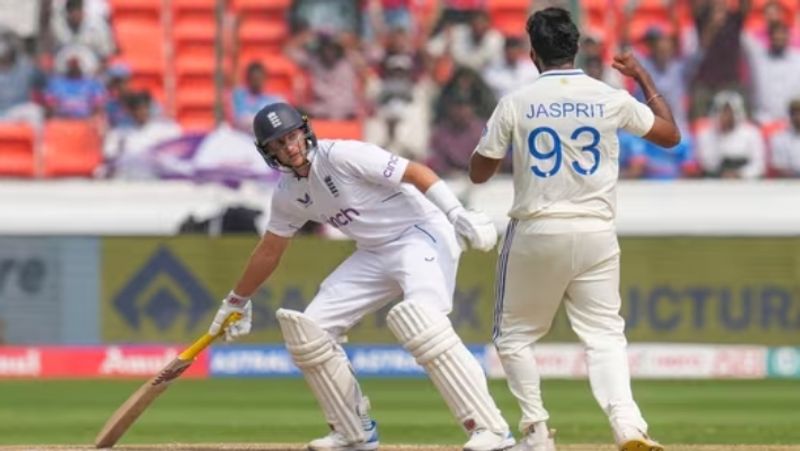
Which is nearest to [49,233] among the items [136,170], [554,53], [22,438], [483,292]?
[136,170]

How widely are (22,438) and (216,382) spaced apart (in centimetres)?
452

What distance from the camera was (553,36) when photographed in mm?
6578

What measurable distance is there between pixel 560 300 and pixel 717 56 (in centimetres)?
890

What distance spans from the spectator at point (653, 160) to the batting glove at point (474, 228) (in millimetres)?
8070

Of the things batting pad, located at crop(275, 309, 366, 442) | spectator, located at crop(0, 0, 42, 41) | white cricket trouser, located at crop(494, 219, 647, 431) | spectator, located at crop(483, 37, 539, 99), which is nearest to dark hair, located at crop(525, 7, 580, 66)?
white cricket trouser, located at crop(494, 219, 647, 431)

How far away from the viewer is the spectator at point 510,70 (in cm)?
1517

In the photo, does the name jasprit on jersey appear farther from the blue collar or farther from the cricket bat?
the cricket bat

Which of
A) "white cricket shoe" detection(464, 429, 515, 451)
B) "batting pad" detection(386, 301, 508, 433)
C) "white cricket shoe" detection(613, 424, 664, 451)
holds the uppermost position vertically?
"batting pad" detection(386, 301, 508, 433)

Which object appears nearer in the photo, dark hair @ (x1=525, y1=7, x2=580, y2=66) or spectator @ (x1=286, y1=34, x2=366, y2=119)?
dark hair @ (x1=525, y1=7, x2=580, y2=66)

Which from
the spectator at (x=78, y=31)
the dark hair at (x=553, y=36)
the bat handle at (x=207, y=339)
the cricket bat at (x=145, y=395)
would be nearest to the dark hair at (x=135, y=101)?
the spectator at (x=78, y=31)

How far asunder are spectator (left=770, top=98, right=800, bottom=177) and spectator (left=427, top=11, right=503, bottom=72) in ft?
7.88

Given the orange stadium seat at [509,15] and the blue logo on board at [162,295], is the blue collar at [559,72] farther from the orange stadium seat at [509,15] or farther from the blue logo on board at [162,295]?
the orange stadium seat at [509,15]

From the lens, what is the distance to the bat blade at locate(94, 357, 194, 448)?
7.76 metres

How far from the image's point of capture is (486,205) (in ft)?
48.0
